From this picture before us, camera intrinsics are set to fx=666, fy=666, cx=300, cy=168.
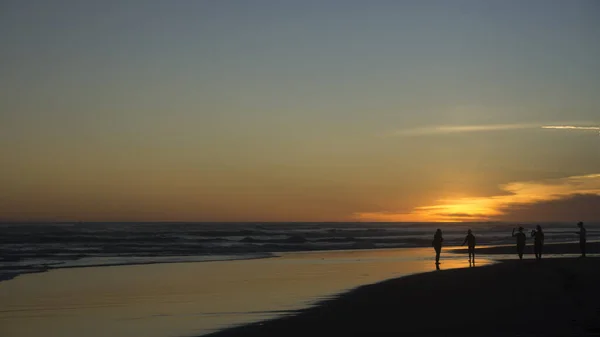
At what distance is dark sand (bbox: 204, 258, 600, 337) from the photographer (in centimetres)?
1294

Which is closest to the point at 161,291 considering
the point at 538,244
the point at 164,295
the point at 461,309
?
the point at 164,295

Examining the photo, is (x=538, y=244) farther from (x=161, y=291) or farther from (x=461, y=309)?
(x=161, y=291)

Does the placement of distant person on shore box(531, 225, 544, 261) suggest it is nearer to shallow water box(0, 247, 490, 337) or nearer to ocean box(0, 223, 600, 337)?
ocean box(0, 223, 600, 337)

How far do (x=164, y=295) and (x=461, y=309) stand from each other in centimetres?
925

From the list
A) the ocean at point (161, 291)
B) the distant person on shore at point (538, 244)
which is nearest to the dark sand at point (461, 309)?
the ocean at point (161, 291)

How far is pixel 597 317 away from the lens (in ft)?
44.1

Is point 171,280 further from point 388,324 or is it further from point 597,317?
point 597,317

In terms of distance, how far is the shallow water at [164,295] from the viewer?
14.9 m

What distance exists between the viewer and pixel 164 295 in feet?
66.4

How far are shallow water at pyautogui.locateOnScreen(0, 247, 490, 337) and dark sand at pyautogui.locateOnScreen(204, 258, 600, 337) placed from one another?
1.41 m

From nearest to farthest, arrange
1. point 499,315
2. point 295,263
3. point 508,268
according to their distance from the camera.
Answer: point 499,315 < point 508,268 < point 295,263

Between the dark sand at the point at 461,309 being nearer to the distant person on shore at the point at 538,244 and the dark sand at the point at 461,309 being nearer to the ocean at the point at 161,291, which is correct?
the ocean at the point at 161,291

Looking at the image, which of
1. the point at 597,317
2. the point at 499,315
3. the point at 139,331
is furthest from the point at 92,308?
the point at 597,317

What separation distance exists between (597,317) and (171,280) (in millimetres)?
15776
